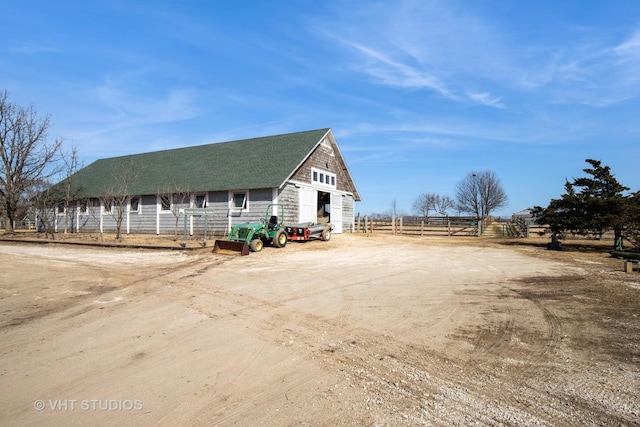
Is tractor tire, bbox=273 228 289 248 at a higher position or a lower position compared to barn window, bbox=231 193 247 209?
lower

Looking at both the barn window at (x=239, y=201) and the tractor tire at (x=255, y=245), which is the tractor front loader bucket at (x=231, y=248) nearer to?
the tractor tire at (x=255, y=245)

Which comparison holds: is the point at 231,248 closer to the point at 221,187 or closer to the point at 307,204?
the point at 221,187

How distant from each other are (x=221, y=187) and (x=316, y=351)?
1889 cm

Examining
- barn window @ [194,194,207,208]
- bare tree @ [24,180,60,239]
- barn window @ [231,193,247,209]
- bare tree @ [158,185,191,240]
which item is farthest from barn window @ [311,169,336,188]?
bare tree @ [24,180,60,239]

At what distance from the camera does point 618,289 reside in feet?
29.4

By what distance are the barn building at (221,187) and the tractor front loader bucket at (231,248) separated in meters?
6.07

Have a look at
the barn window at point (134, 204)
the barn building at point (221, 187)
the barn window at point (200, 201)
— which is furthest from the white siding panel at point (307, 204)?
the barn window at point (134, 204)

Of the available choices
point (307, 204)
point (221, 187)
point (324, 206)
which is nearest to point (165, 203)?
point (221, 187)

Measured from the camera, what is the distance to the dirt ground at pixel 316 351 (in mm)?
3441

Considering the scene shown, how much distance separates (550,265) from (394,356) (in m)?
11.4

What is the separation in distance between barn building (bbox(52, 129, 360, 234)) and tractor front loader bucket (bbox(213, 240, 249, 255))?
6.07 m

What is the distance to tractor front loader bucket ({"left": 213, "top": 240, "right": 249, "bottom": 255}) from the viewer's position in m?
15.0

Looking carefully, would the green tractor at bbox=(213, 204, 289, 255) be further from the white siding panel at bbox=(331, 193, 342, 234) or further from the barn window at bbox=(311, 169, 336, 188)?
the white siding panel at bbox=(331, 193, 342, 234)

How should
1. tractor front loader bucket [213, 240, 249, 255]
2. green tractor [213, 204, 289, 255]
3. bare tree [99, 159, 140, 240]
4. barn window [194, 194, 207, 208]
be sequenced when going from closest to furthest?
1. tractor front loader bucket [213, 240, 249, 255]
2. green tractor [213, 204, 289, 255]
3. barn window [194, 194, 207, 208]
4. bare tree [99, 159, 140, 240]
